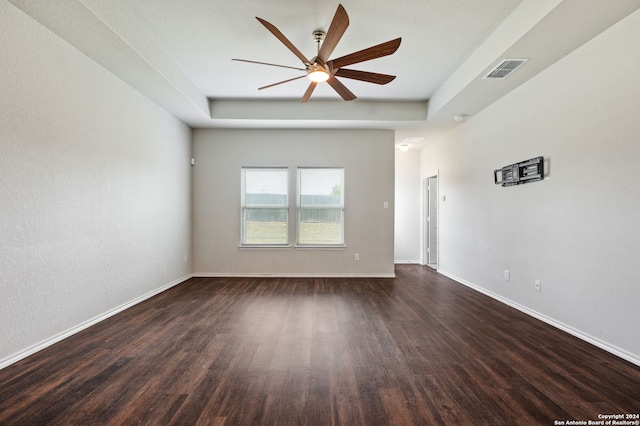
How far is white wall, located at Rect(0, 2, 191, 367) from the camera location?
7.45ft

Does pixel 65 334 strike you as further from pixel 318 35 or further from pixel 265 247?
pixel 318 35

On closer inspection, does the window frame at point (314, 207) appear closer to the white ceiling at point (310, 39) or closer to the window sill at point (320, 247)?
the window sill at point (320, 247)

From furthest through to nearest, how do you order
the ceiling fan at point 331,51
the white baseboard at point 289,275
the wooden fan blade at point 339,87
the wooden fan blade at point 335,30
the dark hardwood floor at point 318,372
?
1. the white baseboard at point 289,275
2. the wooden fan blade at point 339,87
3. the ceiling fan at point 331,51
4. the wooden fan blade at point 335,30
5. the dark hardwood floor at point 318,372

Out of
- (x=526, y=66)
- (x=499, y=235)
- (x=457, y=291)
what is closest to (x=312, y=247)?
(x=457, y=291)

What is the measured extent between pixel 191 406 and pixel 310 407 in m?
0.70

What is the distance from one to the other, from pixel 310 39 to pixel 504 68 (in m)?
2.10

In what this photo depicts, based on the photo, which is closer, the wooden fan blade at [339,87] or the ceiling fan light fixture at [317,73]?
the ceiling fan light fixture at [317,73]

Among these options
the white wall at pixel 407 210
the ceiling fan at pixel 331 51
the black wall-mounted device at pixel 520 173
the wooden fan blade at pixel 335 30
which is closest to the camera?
the wooden fan blade at pixel 335 30

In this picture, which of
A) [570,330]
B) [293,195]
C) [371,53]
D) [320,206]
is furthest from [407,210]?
[371,53]

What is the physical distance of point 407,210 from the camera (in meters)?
6.97

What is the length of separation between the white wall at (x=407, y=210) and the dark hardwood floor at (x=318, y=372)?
3.46m

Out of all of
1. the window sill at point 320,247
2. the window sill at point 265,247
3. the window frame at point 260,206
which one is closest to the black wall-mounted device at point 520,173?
the window sill at point 320,247

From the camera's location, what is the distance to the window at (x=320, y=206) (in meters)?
5.54

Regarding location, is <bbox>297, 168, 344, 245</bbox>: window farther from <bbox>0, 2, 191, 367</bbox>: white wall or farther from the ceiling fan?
<bbox>0, 2, 191, 367</bbox>: white wall
